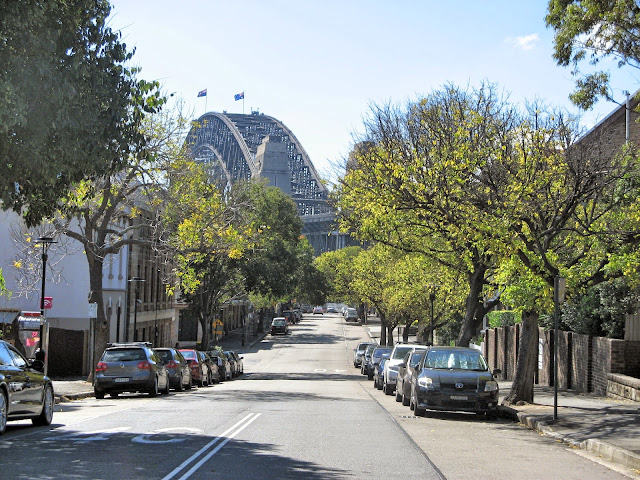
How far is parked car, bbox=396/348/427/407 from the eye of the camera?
20.4m

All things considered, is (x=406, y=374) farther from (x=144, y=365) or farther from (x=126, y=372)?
(x=126, y=372)

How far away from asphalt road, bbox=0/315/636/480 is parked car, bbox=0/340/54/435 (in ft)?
1.10

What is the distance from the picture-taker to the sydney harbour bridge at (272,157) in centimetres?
16112

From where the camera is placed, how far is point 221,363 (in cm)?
3803

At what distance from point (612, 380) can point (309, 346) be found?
2109 inches

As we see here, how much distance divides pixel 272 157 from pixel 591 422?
14782 centimetres

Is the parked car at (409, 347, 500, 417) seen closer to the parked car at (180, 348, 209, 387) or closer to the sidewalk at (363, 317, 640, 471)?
the sidewalk at (363, 317, 640, 471)

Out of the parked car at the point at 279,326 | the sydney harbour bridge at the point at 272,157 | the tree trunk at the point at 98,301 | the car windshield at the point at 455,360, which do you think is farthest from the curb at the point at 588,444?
the sydney harbour bridge at the point at 272,157

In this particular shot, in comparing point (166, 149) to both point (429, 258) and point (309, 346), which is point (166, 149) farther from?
point (309, 346)

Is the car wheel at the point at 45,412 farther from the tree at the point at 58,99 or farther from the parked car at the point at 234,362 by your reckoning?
the parked car at the point at 234,362

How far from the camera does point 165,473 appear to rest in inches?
363

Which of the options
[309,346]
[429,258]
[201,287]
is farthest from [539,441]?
[309,346]

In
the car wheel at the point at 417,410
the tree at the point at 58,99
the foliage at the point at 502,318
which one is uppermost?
the tree at the point at 58,99

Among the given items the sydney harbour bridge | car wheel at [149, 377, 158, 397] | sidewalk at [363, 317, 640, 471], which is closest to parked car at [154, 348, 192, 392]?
car wheel at [149, 377, 158, 397]
